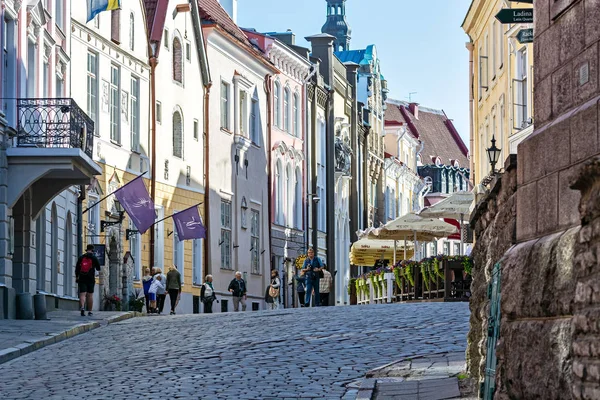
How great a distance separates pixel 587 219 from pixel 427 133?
→ 9945cm

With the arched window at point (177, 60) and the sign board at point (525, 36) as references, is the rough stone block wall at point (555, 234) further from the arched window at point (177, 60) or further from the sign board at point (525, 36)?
the arched window at point (177, 60)

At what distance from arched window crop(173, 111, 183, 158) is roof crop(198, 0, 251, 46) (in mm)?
4458

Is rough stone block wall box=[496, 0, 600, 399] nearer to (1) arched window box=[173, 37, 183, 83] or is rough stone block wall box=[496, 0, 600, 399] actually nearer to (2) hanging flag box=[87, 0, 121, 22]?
(2) hanging flag box=[87, 0, 121, 22]

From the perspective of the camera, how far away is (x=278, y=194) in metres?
57.9

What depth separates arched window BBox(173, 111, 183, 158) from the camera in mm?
46000

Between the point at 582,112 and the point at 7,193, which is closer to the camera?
the point at 582,112

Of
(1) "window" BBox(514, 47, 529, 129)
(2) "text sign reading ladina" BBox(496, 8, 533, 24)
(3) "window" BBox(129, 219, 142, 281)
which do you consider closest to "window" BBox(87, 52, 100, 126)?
(3) "window" BBox(129, 219, 142, 281)

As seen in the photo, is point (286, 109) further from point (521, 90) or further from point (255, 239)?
point (521, 90)

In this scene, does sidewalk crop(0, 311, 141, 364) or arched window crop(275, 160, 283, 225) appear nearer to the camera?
sidewalk crop(0, 311, 141, 364)

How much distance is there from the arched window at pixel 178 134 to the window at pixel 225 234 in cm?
442

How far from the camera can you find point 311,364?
16.7 metres

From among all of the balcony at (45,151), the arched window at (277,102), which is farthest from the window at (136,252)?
the arched window at (277,102)

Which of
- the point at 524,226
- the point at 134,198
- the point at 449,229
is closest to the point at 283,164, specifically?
the point at 449,229

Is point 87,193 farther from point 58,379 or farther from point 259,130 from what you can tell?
point 58,379
